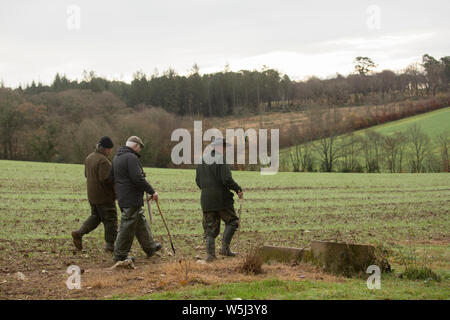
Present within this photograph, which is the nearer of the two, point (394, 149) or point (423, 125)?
point (394, 149)

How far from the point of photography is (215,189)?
10492 mm

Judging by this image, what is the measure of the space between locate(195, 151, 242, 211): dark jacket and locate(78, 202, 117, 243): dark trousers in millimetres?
2275

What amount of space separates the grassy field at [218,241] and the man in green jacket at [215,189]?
30.1 inches

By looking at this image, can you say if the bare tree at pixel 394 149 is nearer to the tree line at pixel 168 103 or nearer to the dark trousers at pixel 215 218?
the tree line at pixel 168 103

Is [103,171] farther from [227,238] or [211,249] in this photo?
[227,238]

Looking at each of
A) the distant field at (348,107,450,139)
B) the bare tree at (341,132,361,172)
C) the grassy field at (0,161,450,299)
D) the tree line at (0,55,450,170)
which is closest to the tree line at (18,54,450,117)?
the tree line at (0,55,450,170)

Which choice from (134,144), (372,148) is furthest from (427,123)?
(134,144)

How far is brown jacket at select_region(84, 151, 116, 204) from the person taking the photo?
36.6 ft

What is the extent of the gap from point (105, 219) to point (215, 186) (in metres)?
2.74

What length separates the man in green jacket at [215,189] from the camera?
411 inches

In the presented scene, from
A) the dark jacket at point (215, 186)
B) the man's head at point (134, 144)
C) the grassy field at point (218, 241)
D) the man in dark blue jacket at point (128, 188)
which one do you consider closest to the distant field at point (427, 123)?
the grassy field at point (218, 241)

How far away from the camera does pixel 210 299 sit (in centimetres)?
695

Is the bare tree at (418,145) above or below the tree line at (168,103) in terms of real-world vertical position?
below

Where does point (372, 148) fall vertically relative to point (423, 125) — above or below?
below
